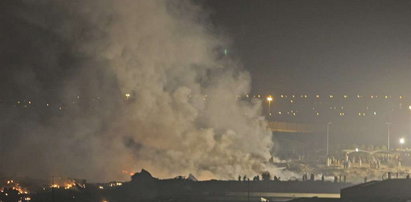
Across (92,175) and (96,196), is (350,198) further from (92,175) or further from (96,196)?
(92,175)

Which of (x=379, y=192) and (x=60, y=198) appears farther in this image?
(x=60, y=198)

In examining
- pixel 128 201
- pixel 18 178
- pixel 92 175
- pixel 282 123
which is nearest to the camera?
pixel 128 201


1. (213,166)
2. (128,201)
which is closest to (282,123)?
(213,166)

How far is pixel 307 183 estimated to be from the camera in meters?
64.6

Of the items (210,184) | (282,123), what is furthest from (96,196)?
(282,123)

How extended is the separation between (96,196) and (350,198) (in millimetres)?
17668

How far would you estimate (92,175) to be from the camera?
76.9m

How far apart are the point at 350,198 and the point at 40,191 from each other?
76.2ft

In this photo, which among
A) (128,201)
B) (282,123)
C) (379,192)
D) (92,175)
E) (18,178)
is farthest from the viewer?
(282,123)

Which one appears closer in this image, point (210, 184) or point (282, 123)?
point (210, 184)

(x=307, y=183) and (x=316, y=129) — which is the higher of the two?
(x=316, y=129)

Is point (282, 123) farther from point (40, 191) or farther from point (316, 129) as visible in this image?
point (40, 191)

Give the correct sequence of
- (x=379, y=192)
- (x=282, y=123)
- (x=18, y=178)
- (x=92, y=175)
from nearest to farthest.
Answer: (x=379, y=192) → (x=18, y=178) → (x=92, y=175) → (x=282, y=123)

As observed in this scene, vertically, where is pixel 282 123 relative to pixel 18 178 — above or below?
above
